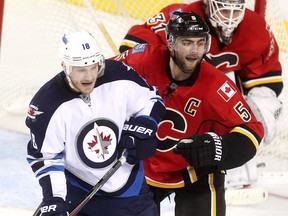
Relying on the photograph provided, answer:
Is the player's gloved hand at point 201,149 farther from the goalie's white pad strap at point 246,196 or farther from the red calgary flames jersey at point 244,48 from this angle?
the goalie's white pad strap at point 246,196

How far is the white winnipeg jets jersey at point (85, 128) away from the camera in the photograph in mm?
2463

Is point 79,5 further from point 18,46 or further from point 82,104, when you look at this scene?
point 82,104

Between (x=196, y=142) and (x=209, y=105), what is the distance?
0.20 meters

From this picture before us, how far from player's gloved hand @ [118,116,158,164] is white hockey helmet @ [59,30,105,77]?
0.63 feet

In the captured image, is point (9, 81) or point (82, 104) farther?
point (9, 81)

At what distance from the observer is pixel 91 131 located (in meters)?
2.50

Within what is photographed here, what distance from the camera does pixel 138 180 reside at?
8.65 feet

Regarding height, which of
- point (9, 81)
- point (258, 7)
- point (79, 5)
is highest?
point (258, 7)

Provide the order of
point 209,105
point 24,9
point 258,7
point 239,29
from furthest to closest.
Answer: point 24,9 → point 258,7 → point 239,29 → point 209,105

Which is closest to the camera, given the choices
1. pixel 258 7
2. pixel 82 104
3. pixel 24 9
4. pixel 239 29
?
pixel 82 104

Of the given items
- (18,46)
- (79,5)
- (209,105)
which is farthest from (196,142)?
(18,46)

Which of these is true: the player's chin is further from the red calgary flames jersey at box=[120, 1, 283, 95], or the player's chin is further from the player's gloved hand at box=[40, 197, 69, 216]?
the red calgary flames jersey at box=[120, 1, 283, 95]

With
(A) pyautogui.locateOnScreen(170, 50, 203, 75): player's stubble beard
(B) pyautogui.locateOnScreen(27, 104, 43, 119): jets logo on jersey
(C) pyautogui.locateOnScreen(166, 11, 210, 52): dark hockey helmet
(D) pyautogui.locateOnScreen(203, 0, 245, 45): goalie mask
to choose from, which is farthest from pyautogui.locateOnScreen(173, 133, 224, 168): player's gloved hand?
(D) pyautogui.locateOnScreen(203, 0, 245, 45): goalie mask

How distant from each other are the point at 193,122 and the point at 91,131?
454 mm
